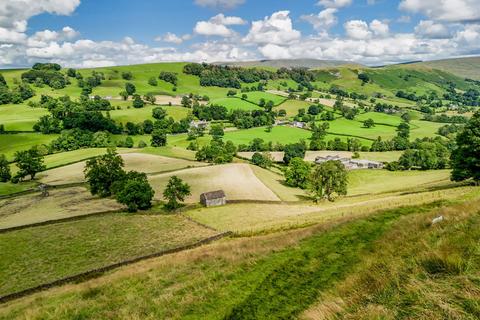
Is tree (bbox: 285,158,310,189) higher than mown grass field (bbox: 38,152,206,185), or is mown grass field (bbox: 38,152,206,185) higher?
mown grass field (bbox: 38,152,206,185)

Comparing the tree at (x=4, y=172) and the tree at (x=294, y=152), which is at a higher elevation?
the tree at (x=4, y=172)

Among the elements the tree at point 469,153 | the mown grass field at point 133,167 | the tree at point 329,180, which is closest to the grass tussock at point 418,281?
the tree at point 469,153

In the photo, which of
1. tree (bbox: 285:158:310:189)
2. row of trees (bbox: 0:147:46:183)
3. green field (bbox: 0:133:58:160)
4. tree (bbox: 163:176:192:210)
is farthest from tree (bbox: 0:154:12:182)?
tree (bbox: 285:158:310:189)

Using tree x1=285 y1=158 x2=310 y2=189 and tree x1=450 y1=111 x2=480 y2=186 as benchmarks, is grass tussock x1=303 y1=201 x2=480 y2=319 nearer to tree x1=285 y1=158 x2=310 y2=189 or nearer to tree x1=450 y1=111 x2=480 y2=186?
tree x1=450 y1=111 x2=480 y2=186

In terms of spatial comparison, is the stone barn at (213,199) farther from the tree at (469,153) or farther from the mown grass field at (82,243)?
the tree at (469,153)

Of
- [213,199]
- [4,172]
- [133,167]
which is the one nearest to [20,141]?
[4,172]

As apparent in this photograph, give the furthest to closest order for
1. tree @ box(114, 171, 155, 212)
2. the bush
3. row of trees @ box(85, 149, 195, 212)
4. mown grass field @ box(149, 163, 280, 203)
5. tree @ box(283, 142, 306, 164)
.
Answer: the bush, tree @ box(283, 142, 306, 164), mown grass field @ box(149, 163, 280, 203), row of trees @ box(85, 149, 195, 212), tree @ box(114, 171, 155, 212)

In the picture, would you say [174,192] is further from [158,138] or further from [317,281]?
[158,138]
